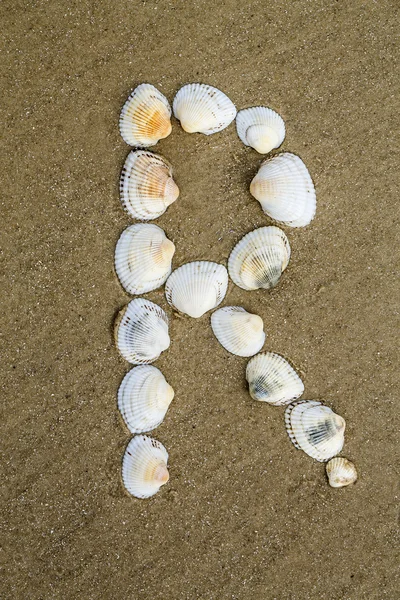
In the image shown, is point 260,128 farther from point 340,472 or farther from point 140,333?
point 340,472

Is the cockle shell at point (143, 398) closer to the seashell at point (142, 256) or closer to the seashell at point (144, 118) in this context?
the seashell at point (142, 256)

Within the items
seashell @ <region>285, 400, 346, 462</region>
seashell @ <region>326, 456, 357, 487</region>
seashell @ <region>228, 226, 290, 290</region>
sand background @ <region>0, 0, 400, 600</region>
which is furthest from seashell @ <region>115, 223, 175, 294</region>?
seashell @ <region>326, 456, 357, 487</region>

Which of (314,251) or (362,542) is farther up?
(314,251)

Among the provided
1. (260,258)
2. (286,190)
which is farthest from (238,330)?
(286,190)

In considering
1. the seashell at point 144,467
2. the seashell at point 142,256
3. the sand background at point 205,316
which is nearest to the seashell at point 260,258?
the sand background at point 205,316

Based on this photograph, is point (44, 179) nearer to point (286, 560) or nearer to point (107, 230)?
point (107, 230)

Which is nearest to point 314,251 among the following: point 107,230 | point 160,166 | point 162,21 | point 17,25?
point 160,166

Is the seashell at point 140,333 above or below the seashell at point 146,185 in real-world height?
below
